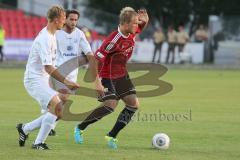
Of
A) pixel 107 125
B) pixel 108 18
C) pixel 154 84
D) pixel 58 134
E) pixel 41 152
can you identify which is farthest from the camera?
pixel 108 18

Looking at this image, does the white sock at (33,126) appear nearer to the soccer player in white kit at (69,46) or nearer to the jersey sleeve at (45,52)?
the jersey sleeve at (45,52)

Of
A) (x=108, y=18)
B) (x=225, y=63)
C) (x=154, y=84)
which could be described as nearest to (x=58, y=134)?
(x=154, y=84)

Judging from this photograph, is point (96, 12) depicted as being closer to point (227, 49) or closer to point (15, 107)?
point (227, 49)

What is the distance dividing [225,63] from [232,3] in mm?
7870

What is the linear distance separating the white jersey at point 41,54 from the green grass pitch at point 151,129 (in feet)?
4.06

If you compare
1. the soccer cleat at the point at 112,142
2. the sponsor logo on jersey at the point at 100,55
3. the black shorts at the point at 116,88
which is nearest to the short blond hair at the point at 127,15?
the sponsor logo on jersey at the point at 100,55

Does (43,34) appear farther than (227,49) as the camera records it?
No

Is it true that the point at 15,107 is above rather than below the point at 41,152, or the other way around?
below

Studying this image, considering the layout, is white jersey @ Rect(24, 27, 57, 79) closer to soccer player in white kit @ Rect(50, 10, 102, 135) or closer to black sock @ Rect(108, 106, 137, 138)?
black sock @ Rect(108, 106, 137, 138)

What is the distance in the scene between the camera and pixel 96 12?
52.2 m

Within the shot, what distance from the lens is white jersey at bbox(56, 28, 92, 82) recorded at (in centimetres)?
1412

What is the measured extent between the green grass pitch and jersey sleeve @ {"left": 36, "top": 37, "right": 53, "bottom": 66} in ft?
4.61

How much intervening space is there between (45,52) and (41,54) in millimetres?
78

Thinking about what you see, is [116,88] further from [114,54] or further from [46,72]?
[46,72]
